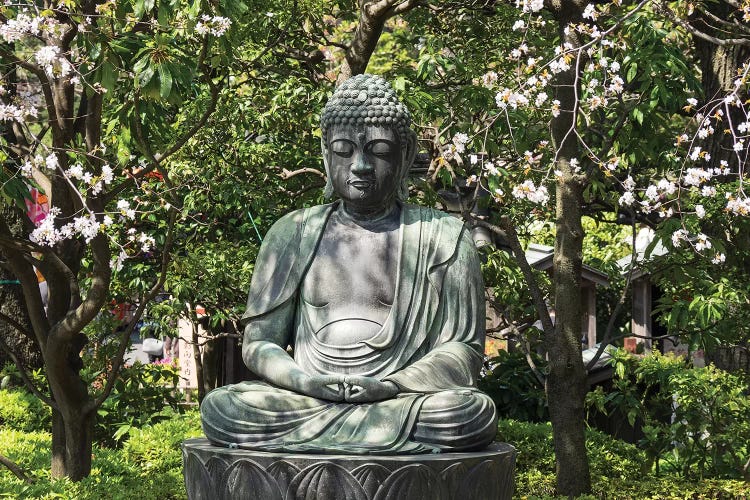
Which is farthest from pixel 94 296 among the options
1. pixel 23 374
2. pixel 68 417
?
pixel 23 374

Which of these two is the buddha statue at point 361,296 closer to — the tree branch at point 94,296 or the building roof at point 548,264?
the tree branch at point 94,296

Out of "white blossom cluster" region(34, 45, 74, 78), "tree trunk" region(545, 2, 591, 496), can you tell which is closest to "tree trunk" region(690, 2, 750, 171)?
"tree trunk" region(545, 2, 591, 496)

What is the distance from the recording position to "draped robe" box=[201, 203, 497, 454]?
222 inches

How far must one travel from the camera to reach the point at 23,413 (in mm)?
12516

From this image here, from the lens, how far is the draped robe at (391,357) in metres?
5.63

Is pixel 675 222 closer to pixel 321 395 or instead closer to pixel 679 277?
pixel 679 277

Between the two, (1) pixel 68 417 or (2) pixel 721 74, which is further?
(2) pixel 721 74

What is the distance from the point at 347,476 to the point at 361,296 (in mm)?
1274

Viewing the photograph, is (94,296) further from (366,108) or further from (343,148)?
(366,108)

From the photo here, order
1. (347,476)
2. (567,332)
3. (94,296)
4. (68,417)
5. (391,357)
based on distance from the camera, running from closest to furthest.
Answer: (347,476) → (391,357) → (94,296) → (68,417) → (567,332)

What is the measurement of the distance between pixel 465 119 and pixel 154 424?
183 inches

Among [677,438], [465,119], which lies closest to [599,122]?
[465,119]

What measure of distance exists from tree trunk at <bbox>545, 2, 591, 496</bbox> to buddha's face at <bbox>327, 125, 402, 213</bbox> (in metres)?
2.81

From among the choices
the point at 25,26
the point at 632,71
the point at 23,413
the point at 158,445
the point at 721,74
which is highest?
the point at 721,74
